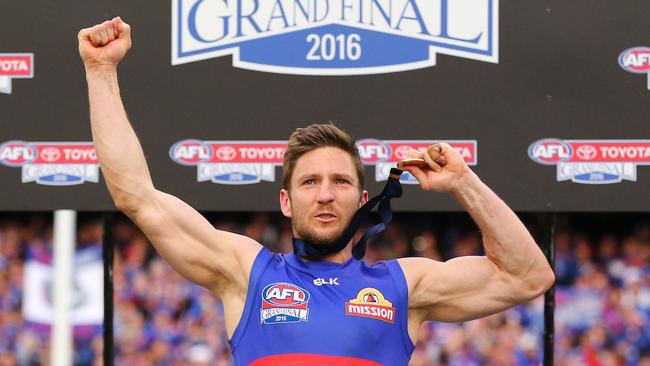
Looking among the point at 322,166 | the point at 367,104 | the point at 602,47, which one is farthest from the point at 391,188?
the point at 602,47

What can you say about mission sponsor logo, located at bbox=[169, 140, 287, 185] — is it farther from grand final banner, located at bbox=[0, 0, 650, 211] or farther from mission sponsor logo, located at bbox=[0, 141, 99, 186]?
mission sponsor logo, located at bbox=[0, 141, 99, 186]

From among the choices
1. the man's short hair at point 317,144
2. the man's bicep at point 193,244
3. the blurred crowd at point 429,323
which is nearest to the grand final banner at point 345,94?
the blurred crowd at point 429,323

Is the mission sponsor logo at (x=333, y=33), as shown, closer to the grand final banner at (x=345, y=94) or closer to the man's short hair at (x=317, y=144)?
the grand final banner at (x=345, y=94)

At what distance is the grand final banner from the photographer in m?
4.77

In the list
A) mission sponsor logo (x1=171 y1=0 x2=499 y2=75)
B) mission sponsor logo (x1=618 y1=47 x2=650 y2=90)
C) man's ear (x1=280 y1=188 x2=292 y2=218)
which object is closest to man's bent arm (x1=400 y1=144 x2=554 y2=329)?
man's ear (x1=280 y1=188 x2=292 y2=218)

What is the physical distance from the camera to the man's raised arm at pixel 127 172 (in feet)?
10.3

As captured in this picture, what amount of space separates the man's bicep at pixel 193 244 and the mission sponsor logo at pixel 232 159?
4.77 ft

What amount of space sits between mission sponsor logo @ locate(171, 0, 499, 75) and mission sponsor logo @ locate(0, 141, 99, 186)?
0.63 m

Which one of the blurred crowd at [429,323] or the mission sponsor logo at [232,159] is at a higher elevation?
the mission sponsor logo at [232,159]

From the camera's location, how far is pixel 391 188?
333cm

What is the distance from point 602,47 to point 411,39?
87 cm

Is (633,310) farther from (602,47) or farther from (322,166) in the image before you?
(322,166)

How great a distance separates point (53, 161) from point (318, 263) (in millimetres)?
1995

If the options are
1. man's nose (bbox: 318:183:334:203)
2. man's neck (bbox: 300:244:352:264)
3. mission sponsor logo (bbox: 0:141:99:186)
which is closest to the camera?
man's nose (bbox: 318:183:334:203)
